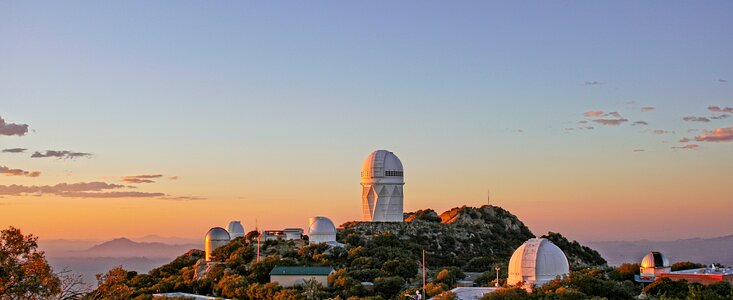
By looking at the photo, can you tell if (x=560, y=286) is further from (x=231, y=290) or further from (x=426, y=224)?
(x=426, y=224)

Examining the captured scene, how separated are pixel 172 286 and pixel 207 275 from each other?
10.4 feet

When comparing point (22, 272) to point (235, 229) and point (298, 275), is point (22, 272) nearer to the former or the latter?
point (298, 275)

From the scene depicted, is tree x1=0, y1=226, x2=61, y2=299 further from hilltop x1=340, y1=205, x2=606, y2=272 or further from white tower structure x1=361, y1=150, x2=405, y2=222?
white tower structure x1=361, y1=150, x2=405, y2=222

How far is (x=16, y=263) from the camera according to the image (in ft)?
80.1

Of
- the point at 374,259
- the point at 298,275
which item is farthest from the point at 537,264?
the point at 374,259

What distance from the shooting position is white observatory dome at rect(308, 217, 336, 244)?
8194cm

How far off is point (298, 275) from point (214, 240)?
70.8 ft

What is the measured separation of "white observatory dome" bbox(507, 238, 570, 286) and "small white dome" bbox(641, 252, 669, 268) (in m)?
12.3

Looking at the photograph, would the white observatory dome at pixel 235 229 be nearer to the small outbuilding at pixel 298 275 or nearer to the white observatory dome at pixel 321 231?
the white observatory dome at pixel 321 231

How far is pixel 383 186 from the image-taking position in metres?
93.2

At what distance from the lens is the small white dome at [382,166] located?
92.9 metres

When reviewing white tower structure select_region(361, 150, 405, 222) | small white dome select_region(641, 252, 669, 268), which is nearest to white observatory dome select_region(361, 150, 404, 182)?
white tower structure select_region(361, 150, 405, 222)

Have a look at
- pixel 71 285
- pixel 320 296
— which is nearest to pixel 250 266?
pixel 320 296

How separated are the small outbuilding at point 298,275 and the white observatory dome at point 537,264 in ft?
55.3
